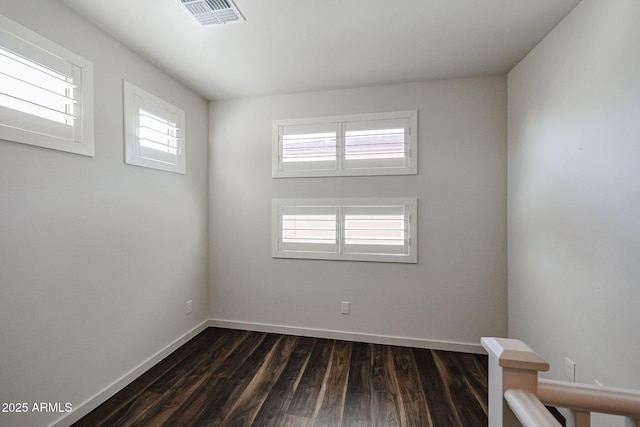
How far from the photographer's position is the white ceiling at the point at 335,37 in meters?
1.69

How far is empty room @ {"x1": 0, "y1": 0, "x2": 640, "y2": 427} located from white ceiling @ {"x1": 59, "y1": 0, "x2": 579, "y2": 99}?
0.8 inches

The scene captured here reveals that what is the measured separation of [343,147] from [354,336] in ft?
6.49

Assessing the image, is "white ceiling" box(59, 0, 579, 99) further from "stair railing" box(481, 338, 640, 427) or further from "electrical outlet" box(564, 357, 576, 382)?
"electrical outlet" box(564, 357, 576, 382)

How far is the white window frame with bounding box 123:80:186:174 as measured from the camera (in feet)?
6.83

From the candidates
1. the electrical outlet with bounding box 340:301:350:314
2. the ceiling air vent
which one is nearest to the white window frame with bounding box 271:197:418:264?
the electrical outlet with bounding box 340:301:350:314

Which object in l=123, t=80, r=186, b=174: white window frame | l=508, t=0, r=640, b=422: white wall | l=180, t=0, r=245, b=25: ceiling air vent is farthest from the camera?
l=123, t=80, r=186, b=174: white window frame

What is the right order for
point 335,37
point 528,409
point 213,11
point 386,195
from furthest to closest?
point 386,195 → point 335,37 → point 213,11 → point 528,409

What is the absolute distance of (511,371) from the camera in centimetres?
70

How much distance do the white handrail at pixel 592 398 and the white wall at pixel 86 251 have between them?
2326 millimetres

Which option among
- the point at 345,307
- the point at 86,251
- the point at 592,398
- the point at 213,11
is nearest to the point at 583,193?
the point at 592,398

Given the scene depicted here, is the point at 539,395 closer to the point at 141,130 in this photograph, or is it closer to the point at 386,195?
the point at 386,195

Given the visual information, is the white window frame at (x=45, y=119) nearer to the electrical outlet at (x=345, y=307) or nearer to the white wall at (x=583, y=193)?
the electrical outlet at (x=345, y=307)

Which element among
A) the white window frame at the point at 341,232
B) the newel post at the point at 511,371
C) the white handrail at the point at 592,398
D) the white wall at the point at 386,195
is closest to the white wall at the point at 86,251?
the white wall at the point at 386,195

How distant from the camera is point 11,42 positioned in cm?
141
